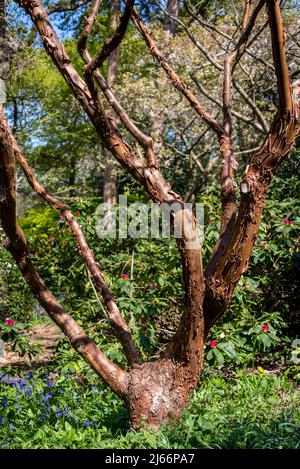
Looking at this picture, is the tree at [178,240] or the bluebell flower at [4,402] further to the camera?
the bluebell flower at [4,402]

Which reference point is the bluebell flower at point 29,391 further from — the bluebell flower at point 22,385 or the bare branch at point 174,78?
the bare branch at point 174,78

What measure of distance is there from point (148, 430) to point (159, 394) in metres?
0.19

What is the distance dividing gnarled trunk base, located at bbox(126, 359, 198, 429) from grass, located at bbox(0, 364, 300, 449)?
2.7 inches

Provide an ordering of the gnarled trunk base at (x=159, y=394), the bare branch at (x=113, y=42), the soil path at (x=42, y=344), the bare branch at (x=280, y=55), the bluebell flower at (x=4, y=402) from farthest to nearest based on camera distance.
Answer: the soil path at (x=42, y=344), the bluebell flower at (x=4, y=402), the gnarled trunk base at (x=159, y=394), the bare branch at (x=113, y=42), the bare branch at (x=280, y=55)

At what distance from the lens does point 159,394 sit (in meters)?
2.84

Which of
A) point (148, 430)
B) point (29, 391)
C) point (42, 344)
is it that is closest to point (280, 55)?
point (148, 430)

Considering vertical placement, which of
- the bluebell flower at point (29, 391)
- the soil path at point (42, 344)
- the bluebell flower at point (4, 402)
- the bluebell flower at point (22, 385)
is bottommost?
the soil path at point (42, 344)

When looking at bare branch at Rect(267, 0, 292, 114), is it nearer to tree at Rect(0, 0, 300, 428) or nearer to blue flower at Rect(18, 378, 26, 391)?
tree at Rect(0, 0, 300, 428)

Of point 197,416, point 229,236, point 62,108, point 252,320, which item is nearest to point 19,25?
point 252,320

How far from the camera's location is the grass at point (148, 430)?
103 inches

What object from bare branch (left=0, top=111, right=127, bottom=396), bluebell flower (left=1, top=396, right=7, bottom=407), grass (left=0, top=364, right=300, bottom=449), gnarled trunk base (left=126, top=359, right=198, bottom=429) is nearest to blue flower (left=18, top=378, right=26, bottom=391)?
grass (left=0, top=364, right=300, bottom=449)

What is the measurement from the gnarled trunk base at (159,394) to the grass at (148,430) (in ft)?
0.23

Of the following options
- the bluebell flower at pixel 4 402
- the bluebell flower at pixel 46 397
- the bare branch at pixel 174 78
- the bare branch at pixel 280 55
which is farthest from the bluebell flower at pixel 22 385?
the bare branch at pixel 280 55

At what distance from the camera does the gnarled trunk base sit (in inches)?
111
